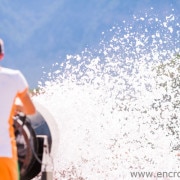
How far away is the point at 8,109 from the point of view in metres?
2.92

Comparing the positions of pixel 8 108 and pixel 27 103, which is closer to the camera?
pixel 8 108

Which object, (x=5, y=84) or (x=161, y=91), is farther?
(x=161, y=91)

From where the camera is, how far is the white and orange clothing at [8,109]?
2.89m

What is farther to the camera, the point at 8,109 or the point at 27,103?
the point at 27,103

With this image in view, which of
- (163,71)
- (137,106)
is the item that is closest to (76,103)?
(137,106)

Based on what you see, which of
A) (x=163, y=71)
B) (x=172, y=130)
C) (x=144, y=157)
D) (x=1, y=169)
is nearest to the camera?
(x=1, y=169)

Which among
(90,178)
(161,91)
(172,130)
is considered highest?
(161,91)

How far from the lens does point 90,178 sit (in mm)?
8906

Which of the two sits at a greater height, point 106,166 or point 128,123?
point 128,123

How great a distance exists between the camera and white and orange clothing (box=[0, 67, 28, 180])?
2893mm

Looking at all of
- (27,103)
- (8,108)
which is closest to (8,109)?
(8,108)

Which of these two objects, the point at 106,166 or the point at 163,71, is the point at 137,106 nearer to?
the point at 163,71

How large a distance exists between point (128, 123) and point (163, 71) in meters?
6.47

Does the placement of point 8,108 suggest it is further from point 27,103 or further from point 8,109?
point 27,103
